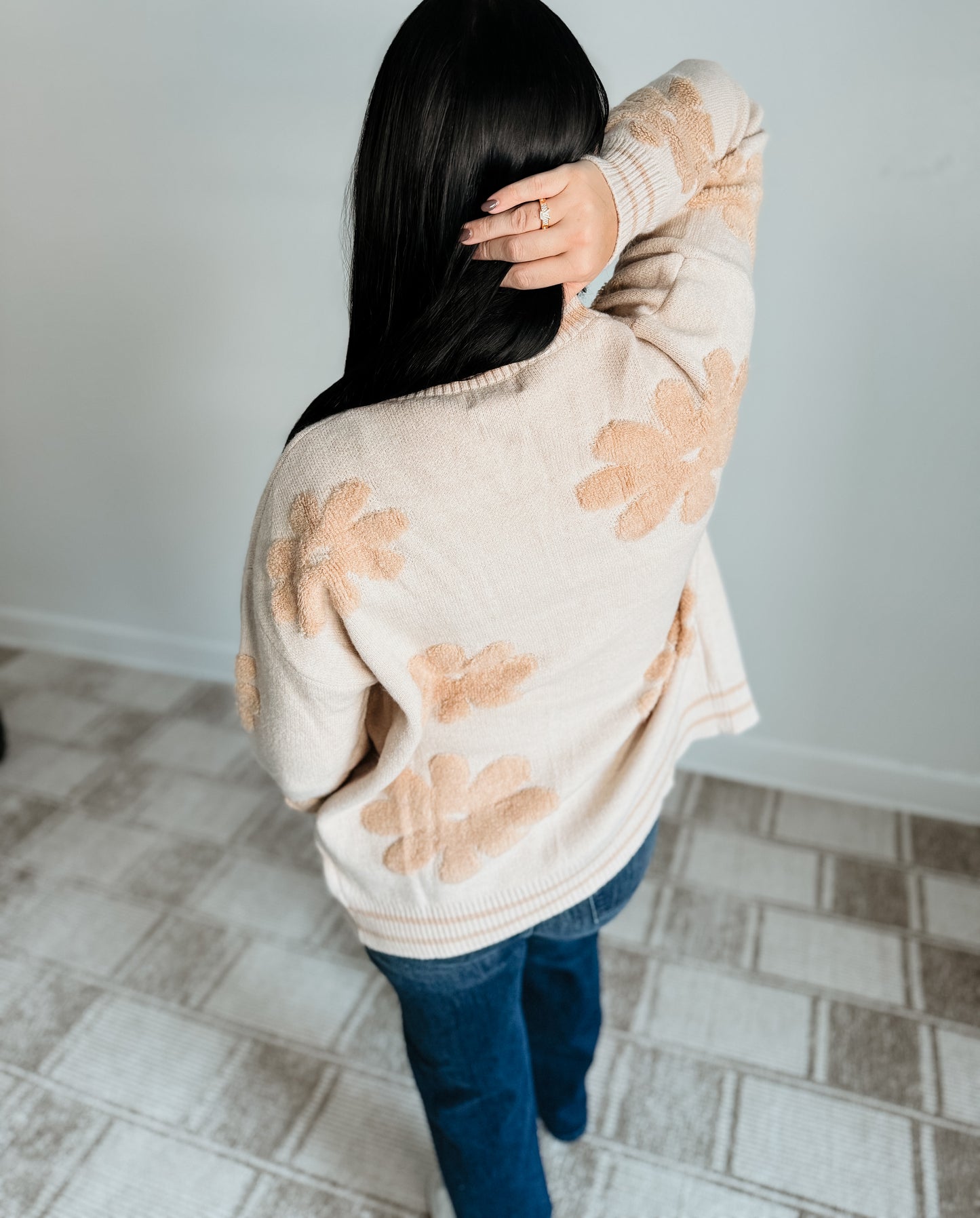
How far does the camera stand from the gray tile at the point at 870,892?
1.56 meters

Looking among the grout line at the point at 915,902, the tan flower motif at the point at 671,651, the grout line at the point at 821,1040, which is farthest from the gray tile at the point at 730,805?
the tan flower motif at the point at 671,651

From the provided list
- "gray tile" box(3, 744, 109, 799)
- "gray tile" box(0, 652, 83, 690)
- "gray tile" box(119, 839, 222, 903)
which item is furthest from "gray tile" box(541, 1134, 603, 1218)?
"gray tile" box(0, 652, 83, 690)

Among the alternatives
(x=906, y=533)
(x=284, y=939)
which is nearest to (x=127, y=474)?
(x=284, y=939)

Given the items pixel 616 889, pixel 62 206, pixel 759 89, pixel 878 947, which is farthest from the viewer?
pixel 62 206

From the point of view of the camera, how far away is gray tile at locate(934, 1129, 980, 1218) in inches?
44.6

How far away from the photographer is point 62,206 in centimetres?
181

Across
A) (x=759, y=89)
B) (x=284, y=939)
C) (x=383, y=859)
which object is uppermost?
(x=759, y=89)

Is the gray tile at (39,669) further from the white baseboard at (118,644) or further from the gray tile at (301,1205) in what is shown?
the gray tile at (301,1205)

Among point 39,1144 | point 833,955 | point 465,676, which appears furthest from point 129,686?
point 465,676

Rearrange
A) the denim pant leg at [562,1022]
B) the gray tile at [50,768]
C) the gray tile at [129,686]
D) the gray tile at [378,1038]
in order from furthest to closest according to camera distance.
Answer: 1. the gray tile at [129,686]
2. the gray tile at [50,768]
3. the gray tile at [378,1038]
4. the denim pant leg at [562,1022]

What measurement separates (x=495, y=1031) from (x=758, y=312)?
113cm

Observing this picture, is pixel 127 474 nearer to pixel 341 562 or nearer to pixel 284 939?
pixel 284 939

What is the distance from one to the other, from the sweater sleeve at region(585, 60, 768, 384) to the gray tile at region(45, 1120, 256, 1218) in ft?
3.90

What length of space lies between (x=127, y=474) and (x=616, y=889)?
1619 mm
